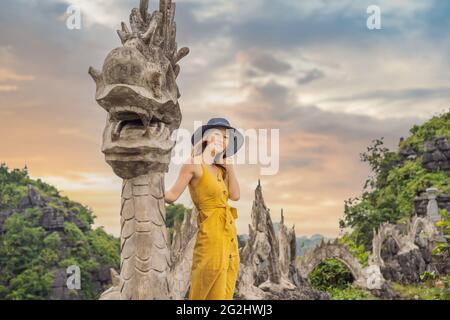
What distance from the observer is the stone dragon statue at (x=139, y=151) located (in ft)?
11.6

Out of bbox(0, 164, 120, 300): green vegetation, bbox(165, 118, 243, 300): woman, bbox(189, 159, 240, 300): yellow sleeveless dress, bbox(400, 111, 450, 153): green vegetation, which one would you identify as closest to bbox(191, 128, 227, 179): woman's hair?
bbox(165, 118, 243, 300): woman

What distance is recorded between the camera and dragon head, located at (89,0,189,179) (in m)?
3.53

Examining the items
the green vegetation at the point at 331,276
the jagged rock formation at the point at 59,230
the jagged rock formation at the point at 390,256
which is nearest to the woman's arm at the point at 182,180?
the jagged rock formation at the point at 390,256

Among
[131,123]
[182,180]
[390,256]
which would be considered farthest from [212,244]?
[390,256]

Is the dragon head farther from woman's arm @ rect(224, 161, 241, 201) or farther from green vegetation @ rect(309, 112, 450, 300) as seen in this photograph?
green vegetation @ rect(309, 112, 450, 300)

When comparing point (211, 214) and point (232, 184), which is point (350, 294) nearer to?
point (232, 184)

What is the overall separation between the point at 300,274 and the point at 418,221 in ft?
22.5

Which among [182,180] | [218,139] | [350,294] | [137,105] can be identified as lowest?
[350,294]

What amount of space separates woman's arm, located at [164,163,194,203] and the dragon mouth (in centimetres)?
30

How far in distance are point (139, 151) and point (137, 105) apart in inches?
11.0

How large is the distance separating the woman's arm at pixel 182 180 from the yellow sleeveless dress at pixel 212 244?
70mm

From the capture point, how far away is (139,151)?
3529 millimetres

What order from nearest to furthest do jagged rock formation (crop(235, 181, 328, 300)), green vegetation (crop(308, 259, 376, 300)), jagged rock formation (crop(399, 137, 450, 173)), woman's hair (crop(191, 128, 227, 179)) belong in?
woman's hair (crop(191, 128, 227, 179)) < jagged rock formation (crop(235, 181, 328, 300)) < green vegetation (crop(308, 259, 376, 300)) < jagged rock formation (crop(399, 137, 450, 173))

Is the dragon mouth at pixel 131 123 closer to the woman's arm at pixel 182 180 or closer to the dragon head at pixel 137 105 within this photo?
the dragon head at pixel 137 105
